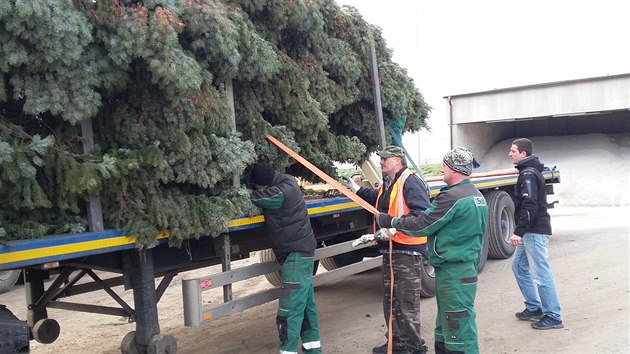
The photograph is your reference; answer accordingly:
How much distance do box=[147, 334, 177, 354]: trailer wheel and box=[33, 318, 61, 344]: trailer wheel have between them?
939 millimetres

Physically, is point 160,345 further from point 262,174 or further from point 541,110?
point 541,110

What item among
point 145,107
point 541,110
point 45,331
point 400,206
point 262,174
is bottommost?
point 45,331

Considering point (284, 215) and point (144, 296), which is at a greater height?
point (284, 215)

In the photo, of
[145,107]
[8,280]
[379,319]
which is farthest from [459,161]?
[8,280]

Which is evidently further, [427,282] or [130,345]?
[427,282]

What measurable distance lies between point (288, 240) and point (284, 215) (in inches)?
8.4

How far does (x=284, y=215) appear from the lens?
5.15 metres

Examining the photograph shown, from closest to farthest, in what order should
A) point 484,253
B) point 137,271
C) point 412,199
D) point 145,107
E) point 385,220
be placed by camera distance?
point 145,107, point 137,271, point 385,220, point 412,199, point 484,253

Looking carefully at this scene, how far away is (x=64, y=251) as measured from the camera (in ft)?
12.0

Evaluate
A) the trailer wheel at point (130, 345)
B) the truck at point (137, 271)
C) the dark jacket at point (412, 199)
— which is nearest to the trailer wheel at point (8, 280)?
the truck at point (137, 271)

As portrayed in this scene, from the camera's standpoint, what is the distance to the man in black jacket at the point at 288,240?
5.10m

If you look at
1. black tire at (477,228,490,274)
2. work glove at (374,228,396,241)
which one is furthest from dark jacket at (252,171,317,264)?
black tire at (477,228,490,274)

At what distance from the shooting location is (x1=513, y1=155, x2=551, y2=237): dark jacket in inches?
242

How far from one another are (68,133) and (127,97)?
51cm
